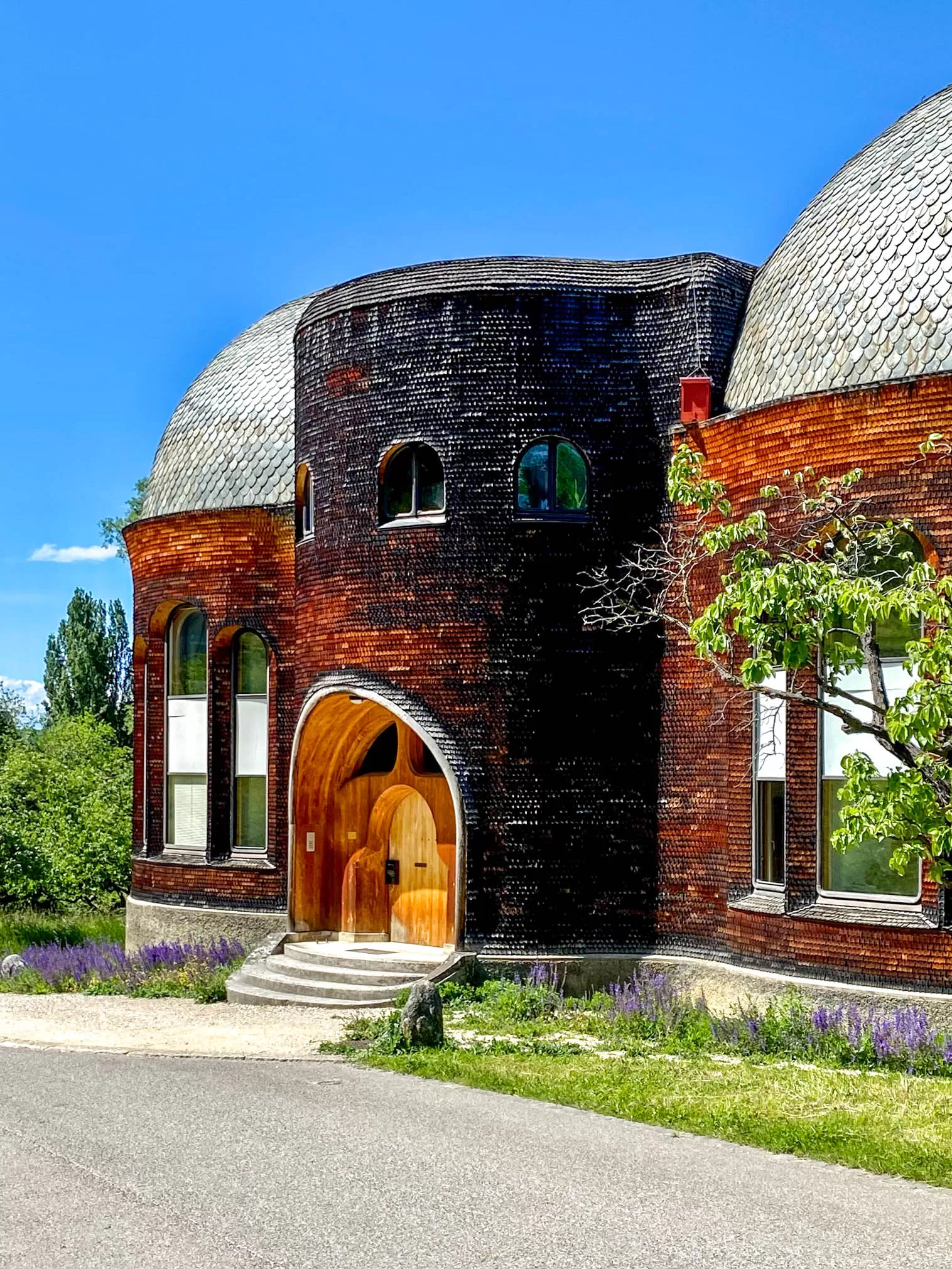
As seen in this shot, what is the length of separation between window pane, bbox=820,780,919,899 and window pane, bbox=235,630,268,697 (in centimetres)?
892

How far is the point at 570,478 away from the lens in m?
17.9

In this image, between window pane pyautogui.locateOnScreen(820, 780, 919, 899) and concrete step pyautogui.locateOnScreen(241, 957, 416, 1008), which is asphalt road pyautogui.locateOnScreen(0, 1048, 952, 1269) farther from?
concrete step pyautogui.locateOnScreen(241, 957, 416, 1008)

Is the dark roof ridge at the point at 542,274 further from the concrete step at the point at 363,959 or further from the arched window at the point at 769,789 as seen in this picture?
the concrete step at the point at 363,959

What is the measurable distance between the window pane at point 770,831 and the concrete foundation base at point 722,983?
40.5 inches

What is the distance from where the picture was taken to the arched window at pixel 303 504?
20.0 metres

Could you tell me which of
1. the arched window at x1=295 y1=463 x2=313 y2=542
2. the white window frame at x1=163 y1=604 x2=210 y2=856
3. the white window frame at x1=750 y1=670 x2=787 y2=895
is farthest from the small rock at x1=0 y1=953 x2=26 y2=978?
the white window frame at x1=750 y1=670 x2=787 y2=895

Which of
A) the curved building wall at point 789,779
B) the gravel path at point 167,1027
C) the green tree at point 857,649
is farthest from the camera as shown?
the gravel path at point 167,1027

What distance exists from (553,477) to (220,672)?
6.44 meters

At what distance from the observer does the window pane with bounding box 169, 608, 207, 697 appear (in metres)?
22.4

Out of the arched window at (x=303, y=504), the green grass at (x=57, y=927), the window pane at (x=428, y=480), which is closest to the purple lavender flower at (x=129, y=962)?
the green grass at (x=57, y=927)

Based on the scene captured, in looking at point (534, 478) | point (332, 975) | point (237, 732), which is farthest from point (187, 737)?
point (534, 478)

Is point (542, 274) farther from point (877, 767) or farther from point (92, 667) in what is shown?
point (92, 667)

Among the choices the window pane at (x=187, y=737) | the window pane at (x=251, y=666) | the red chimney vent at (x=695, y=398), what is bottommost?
the window pane at (x=187, y=737)

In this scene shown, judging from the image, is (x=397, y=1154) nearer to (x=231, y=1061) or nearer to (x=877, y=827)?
(x=877, y=827)
